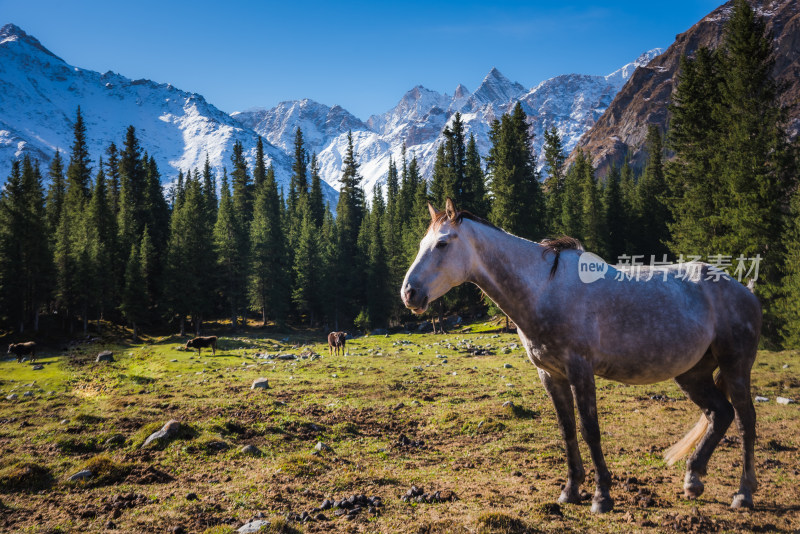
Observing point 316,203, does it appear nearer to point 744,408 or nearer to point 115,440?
point 115,440

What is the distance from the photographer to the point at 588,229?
48.1 m

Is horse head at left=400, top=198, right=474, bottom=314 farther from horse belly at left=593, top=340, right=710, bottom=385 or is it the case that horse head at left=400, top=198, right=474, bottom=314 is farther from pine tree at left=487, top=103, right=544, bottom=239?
pine tree at left=487, top=103, right=544, bottom=239

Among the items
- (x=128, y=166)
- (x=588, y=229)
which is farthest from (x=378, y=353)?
(x=128, y=166)

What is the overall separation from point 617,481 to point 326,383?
38.2 feet

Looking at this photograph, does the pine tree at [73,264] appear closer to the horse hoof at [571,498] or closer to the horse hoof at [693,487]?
the horse hoof at [571,498]

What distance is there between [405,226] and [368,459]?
179 ft

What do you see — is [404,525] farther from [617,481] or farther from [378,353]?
[378,353]

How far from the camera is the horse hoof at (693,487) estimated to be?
17.8 ft

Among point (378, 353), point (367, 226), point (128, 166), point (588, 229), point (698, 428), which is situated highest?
point (128, 166)

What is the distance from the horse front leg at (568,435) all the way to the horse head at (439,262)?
185 cm

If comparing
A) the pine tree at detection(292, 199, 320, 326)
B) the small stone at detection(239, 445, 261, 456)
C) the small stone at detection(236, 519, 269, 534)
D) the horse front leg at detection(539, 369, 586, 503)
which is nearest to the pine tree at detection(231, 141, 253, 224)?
the pine tree at detection(292, 199, 320, 326)

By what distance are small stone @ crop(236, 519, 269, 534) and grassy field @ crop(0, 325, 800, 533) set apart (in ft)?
0.50

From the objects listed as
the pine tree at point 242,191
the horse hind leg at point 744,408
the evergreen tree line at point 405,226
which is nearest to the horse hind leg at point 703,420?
the horse hind leg at point 744,408

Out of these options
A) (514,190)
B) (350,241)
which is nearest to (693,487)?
(514,190)
